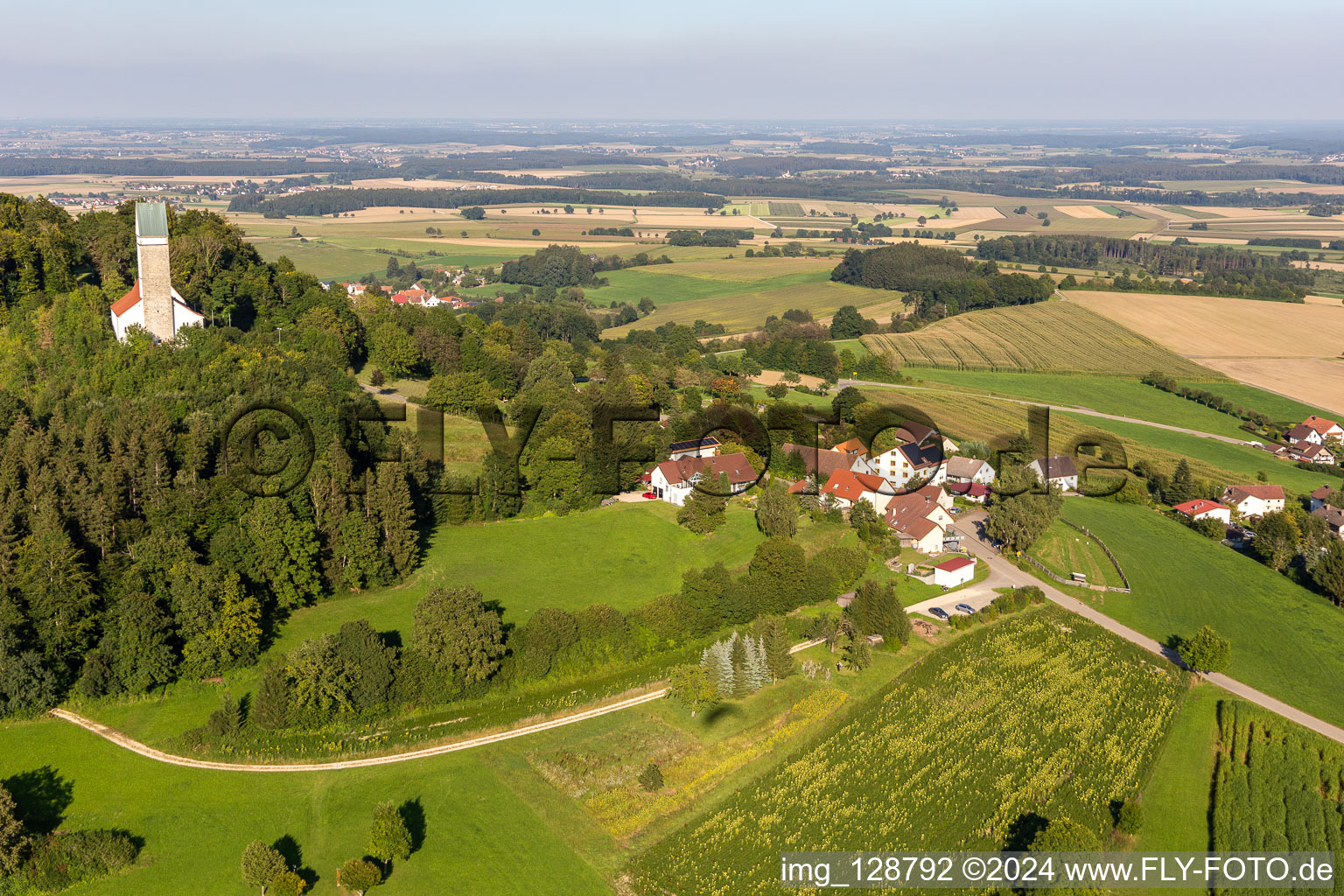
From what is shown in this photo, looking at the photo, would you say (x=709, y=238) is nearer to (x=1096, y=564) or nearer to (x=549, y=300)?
(x=549, y=300)

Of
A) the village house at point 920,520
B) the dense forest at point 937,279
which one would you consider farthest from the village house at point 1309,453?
the dense forest at point 937,279

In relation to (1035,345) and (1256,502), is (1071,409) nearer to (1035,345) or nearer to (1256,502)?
(1035,345)

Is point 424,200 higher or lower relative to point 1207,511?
higher

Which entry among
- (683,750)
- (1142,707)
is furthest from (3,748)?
(1142,707)

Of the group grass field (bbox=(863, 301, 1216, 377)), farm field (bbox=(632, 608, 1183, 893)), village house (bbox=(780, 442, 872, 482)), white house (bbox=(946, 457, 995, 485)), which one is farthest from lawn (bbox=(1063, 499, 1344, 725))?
grass field (bbox=(863, 301, 1216, 377))

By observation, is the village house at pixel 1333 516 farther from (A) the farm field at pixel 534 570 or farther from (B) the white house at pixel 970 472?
(A) the farm field at pixel 534 570

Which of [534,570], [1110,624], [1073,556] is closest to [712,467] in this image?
[534,570]
